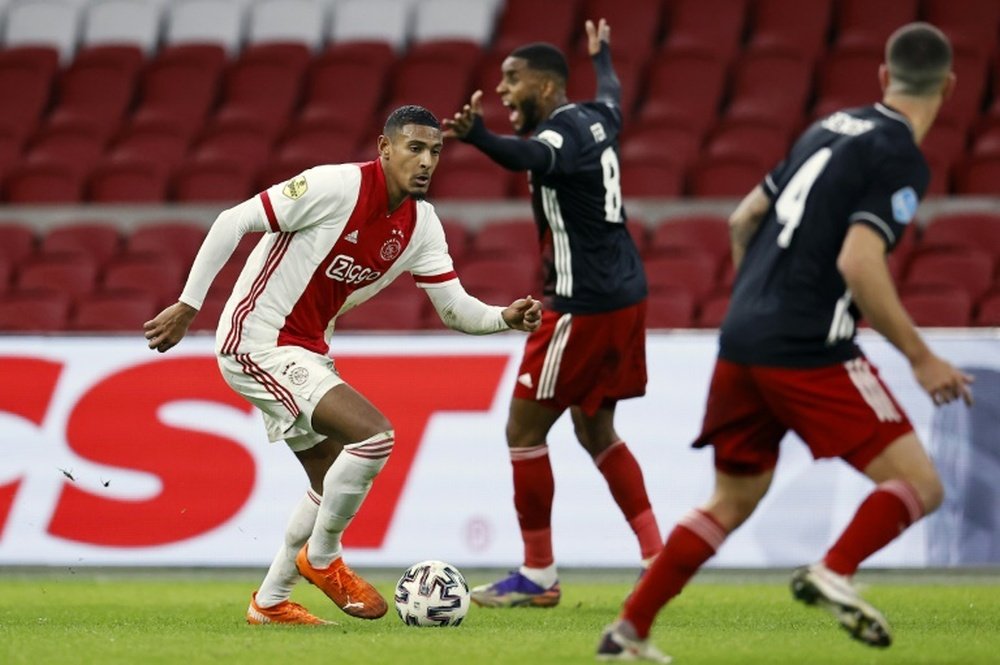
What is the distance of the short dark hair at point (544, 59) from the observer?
7.74 metres

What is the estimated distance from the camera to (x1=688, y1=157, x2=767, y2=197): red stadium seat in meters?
12.9

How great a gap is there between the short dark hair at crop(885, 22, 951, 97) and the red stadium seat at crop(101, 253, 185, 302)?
313 inches

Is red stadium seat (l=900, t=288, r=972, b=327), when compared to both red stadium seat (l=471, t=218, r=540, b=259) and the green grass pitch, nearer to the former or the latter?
the green grass pitch

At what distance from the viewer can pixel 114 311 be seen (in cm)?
1155

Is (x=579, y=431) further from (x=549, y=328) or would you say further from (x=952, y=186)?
(x=952, y=186)

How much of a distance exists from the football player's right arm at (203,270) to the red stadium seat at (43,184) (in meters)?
8.15

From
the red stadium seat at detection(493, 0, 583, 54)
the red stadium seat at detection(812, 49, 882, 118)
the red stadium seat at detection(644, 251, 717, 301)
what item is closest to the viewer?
the red stadium seat at detection(644, 251, 717, 301)

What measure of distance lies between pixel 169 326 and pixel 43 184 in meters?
8.58

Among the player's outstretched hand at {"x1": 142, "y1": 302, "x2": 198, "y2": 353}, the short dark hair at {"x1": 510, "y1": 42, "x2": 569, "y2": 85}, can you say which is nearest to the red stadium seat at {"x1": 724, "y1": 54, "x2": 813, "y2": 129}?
the short dark hair at {"x1": 510, "y1": 42, "x2": 569, "y2": 85}

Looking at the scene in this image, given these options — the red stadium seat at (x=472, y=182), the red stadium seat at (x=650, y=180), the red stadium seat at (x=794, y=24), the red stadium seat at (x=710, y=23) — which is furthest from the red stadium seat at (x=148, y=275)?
the red stadium seat at (x=794, y=24)

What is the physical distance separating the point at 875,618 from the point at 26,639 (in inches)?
124

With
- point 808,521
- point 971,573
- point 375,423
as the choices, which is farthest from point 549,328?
point 971,573

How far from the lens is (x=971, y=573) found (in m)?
8.83

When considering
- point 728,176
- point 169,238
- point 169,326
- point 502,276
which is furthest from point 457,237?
point 169,326
